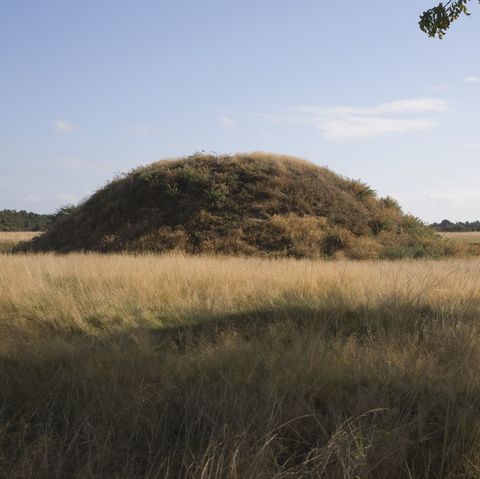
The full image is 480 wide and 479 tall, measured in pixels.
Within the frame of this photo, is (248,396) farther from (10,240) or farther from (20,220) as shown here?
(20,220)

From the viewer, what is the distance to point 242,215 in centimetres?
2320

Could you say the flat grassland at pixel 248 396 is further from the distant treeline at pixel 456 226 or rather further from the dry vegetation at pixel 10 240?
the distant treeline at pixel 456 226

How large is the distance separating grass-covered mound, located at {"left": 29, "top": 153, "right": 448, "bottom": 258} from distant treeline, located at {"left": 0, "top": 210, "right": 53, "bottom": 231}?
66942 mm

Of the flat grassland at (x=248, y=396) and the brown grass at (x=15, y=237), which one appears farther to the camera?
the brown grass at (x=15, y=237)

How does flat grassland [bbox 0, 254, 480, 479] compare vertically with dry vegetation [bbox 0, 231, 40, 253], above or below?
below

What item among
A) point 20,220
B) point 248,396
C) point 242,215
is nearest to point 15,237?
point 242,215

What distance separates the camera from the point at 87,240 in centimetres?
2403

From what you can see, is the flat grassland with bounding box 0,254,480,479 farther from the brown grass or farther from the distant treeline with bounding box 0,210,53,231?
the distant treeline with bounding box 0,210,53,231

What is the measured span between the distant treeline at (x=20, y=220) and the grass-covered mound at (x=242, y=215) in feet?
220

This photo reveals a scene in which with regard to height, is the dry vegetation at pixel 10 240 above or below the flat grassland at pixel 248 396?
above

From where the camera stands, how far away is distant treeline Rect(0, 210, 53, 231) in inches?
3621

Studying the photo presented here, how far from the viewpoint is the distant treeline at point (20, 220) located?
92.0 m

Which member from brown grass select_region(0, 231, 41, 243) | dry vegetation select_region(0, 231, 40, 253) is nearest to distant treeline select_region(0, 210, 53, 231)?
brown grass select_region(0, 231, 41, 243)

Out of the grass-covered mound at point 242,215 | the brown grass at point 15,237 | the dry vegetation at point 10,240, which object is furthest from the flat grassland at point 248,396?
the brown grass at point 15,237
